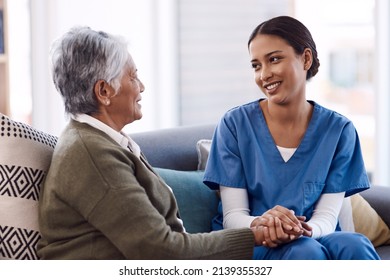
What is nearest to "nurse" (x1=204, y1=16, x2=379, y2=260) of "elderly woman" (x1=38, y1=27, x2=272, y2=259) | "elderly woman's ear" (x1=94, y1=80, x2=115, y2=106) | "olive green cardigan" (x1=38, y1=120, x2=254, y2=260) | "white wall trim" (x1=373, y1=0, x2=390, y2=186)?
"elderly woman" (x1=38, y1=27, x2=272, y2=259)

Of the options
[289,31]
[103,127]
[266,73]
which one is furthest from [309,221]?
[103,127]

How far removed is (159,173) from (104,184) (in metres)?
0.64

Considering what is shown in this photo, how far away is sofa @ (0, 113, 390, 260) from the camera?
1.73 meters

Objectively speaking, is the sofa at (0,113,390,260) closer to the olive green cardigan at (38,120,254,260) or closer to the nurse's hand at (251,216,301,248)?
the olive green cardigan at (38,120,254,260)

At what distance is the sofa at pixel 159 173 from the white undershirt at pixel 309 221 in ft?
0.64

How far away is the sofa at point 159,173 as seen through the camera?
1732 millimetres

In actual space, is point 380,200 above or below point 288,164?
below

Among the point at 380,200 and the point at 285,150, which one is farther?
the point at 380,200

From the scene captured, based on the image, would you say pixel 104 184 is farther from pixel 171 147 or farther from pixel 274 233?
pixel 171 147

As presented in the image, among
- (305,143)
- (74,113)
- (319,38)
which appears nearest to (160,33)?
(319,38)

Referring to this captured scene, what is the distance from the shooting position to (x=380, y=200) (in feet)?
8.04

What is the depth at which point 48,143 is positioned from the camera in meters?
1.84

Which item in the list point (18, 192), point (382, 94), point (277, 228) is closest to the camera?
point (18, 192)
